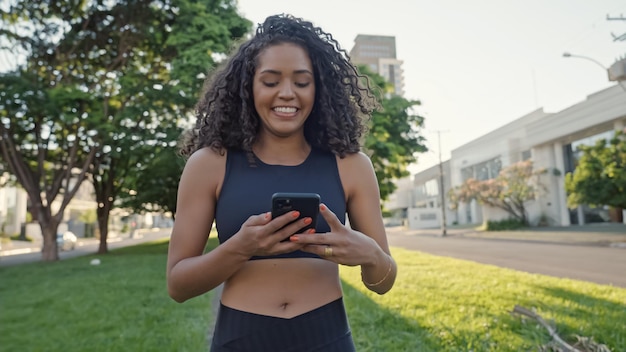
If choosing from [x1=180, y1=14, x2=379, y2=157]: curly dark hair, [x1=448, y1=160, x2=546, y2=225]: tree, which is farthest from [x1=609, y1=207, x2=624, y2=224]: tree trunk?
[x1=180, y1=14, x2=379, y2=157]: curly dark hair

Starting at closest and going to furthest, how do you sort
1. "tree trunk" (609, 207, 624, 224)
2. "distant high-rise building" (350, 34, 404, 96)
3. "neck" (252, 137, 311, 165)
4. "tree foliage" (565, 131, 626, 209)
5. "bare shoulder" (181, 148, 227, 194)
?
"bare shoulder" (181, 148, 227, 194) < "neck" (252, 137, 311, 165) < "tree foliage" (565, 131, 626, 209) < "distant high-rise building" (350, 34, 404, 96) < "tree trunk" (609, 207, 624, 224)

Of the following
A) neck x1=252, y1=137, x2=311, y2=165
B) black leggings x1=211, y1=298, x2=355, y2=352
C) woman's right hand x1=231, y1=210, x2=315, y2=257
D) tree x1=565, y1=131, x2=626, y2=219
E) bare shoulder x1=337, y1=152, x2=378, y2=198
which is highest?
tree x1=565, y1=131, x2=626, y2=219

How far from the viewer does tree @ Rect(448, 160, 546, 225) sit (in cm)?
3700

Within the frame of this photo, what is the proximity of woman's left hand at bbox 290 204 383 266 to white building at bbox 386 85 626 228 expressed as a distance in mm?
30829

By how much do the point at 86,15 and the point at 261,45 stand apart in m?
15.6

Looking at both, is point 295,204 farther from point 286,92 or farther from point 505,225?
point 505,225

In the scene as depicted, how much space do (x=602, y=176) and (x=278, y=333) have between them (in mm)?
22412

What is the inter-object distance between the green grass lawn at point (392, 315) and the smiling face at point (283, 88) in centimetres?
346

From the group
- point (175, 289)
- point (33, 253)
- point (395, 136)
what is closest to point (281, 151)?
point (175, 289)

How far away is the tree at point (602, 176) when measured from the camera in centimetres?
1827

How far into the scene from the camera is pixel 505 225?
37.8 meters

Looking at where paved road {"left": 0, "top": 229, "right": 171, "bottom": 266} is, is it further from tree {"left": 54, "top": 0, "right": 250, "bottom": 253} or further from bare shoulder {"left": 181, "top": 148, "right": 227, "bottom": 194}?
bare shoulder {"left": 181, "top": 148, "right": 227, "bottom": 194}

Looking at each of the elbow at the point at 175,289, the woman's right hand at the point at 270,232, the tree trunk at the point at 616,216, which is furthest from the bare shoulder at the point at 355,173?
the tree trunk at the point at 616,216

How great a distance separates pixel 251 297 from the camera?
1.43 m
